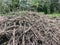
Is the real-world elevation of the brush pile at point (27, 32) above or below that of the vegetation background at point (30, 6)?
above

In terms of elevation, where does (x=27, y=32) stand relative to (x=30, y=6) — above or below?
above

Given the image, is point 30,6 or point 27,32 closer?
point 27,32

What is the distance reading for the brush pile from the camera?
3.69m

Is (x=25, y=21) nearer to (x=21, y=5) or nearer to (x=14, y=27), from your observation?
(x=14, y=27)

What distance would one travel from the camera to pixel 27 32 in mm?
3760

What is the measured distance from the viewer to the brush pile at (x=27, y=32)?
369cm

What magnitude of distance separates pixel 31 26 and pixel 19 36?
362 mm

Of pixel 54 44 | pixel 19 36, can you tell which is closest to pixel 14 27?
pixel 19 36

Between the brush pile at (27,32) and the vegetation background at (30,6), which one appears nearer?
the brush pile at (27,32)

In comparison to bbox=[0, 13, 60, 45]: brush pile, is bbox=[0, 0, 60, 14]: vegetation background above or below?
below

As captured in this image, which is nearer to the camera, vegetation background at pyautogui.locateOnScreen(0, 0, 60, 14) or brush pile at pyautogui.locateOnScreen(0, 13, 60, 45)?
brush pile at pyautogui.locateOnScreen(0, 13, 60, 45)

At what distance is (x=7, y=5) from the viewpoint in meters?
8.84

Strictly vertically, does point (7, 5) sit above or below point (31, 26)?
below

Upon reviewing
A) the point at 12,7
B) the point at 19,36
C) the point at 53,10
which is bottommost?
the point at 53,10
